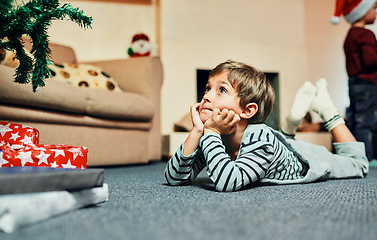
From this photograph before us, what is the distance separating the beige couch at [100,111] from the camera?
4.12 ft

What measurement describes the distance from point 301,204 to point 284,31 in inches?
104

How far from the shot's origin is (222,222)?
503 millimetres

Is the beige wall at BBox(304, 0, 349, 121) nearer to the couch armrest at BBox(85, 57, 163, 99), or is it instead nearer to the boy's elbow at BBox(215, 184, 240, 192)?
the couch armrest at BBox(85, 57, 163, 99)

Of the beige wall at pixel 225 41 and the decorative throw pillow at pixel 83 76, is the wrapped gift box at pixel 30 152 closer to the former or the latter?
the decorative throw pillow at pixel 83 76

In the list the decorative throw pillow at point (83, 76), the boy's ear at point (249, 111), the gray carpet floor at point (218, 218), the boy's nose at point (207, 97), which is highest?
the decorative throw pillow at point (83, 76)

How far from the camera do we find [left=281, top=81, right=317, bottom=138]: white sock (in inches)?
48.9

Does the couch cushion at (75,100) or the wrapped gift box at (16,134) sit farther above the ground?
the couch cushion at (75,100)

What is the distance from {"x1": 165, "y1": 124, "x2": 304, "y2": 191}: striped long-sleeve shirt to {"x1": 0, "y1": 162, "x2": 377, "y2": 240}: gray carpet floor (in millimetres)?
40

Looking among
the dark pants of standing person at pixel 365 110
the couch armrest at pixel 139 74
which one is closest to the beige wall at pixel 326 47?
the dark pants of standing person at pixel 365 110

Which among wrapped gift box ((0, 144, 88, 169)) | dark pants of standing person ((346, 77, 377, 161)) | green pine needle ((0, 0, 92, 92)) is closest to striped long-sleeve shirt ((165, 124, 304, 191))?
wrapped gift box ((0, 144, 88, 169))

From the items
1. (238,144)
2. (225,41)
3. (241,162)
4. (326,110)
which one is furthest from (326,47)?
(241,162)

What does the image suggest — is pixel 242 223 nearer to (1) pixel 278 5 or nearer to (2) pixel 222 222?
(2) pixel 222 222

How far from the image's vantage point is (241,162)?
81 centimetres

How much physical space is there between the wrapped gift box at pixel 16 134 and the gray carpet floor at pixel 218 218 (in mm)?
406
